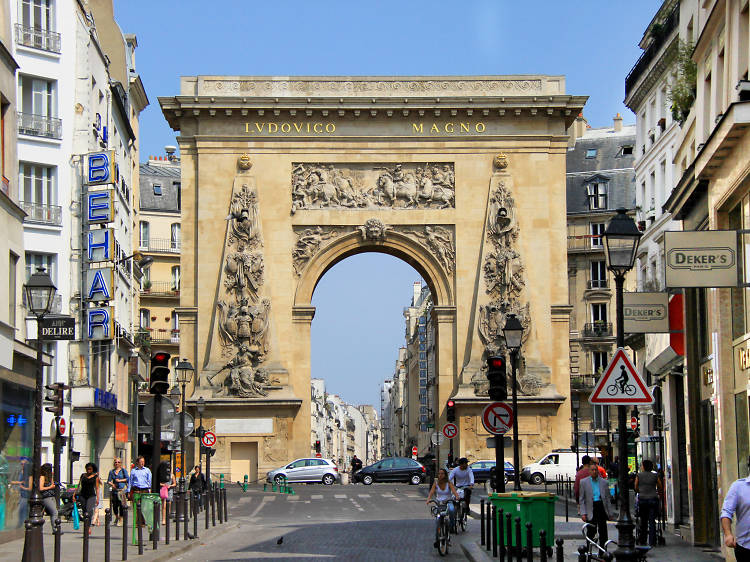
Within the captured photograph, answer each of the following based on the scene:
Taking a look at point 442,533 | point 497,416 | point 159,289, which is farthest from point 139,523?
point 159,289

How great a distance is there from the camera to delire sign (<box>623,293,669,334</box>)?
21250 millimetres

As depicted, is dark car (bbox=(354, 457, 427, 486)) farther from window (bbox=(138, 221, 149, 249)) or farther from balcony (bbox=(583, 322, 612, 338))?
window (bbox=(138, 221, 149, 249))

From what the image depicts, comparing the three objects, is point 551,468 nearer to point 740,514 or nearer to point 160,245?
point 160,245

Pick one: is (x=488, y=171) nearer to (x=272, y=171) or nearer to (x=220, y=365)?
(x=272, y=171)

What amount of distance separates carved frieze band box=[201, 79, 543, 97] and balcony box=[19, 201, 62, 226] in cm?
1748

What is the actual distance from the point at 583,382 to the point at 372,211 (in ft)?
72.9

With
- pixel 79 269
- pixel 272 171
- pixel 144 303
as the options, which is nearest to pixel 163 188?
pixel 144 303

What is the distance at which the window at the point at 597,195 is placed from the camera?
7881 cm

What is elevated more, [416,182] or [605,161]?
[605,161]

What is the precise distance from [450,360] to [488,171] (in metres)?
8.36

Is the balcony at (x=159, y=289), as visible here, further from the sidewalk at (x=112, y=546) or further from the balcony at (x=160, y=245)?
the sidewalk at (x=112, y=546)

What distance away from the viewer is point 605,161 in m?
82.2

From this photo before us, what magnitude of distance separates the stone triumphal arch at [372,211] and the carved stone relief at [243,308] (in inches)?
2.8

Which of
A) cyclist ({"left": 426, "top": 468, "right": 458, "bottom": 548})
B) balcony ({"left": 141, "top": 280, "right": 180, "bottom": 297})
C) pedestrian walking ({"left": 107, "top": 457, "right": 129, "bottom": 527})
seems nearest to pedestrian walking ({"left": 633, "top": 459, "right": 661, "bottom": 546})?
cyclist ({"left": 426, "top": 468, "right": 458, "bottom": 548})
